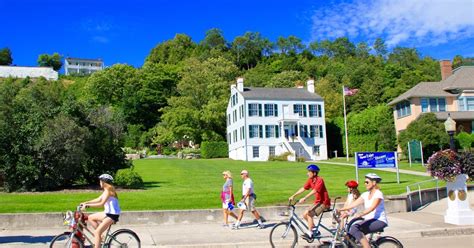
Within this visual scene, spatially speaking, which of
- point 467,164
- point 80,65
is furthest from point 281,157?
point 80,65

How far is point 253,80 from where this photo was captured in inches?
3413

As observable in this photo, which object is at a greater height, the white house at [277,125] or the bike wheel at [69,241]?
the white house at [277,125]

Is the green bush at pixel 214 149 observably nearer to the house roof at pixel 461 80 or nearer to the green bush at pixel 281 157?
the green bush at pixel 281 157

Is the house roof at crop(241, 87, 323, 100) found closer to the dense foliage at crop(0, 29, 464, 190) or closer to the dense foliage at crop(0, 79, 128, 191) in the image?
the dense foliage at crop(0, 29, 464, 190)

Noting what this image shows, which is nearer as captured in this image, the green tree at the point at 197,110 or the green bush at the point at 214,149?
the green bush at the point at 214,149

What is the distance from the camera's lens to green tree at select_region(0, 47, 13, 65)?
15650cm

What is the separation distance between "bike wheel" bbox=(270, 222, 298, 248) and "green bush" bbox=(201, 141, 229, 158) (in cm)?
5053

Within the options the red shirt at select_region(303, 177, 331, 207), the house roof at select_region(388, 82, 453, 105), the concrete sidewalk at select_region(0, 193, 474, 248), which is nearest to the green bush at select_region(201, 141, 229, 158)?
the house roof at select_region(388, 82, 453, 105)

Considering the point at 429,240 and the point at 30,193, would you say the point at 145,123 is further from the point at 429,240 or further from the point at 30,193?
the point at 429,240

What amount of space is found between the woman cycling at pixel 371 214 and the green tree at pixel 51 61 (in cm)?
17176

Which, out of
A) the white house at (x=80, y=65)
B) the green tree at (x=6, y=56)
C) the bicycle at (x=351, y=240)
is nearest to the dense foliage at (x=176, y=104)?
the bicycle at (x=351, y=240)

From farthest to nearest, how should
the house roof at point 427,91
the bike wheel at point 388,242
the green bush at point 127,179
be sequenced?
1. the house roof at point 427,91
2. the green bush at point 127,179
3. the bike wheel at point 388,242

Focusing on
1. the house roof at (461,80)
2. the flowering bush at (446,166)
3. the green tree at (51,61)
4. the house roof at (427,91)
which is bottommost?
the flowering bush at (446,166)

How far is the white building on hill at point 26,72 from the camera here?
14262 cm
